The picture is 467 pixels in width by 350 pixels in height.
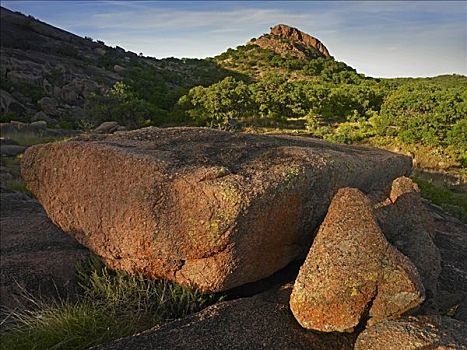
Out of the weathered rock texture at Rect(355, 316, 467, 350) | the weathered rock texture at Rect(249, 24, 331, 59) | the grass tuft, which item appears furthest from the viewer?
the weathered rock texture at Rect(249, 24, 331, 59)

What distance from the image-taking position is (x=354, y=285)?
3.83 meters

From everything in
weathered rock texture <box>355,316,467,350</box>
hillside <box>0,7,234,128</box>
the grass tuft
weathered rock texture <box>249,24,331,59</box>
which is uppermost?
weathered rock texture <box>249,24,331,59</box>

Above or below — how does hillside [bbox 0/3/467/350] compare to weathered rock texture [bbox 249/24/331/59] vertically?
below

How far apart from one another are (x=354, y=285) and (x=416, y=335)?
24.3 inches

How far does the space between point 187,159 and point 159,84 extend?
42992mm

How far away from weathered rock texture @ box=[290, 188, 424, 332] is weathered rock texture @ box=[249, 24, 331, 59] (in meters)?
65.3

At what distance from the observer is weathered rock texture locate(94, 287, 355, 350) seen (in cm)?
372

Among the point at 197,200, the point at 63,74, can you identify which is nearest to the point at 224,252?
the point at 197,200

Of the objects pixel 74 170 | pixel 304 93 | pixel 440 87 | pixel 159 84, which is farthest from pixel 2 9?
pixel 74 170

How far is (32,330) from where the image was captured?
4.30 metres

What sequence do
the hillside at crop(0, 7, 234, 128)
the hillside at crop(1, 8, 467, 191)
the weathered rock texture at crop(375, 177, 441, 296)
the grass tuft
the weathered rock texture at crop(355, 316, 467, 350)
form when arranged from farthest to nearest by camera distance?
1. the hillside at crop(0, 7, 234, 128)
2. the hillside at crop(1, 8, 467, 191)
3. the weathered rock texture at crop(375, 177, 441, 296)
4. the grass tuft
5. the weathered rock texture at crop(355, 316, 467, 350)

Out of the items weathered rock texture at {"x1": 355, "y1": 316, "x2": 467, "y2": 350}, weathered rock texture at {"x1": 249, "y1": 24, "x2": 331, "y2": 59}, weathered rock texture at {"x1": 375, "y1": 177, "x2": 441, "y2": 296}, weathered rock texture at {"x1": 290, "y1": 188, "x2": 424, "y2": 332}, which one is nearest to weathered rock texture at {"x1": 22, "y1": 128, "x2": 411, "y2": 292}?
weathered rock texture at {"x1": 375, "y1": 177, "x2": 441, "y2": 296}

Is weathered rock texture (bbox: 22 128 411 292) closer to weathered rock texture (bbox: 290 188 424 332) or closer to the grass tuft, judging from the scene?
the grass tuft

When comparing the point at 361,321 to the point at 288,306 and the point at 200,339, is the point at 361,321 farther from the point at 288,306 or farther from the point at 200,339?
the point at 200,339
